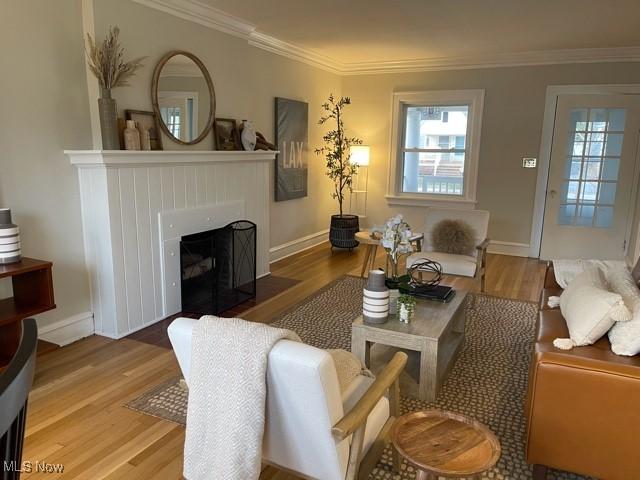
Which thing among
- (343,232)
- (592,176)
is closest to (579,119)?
(592,176)

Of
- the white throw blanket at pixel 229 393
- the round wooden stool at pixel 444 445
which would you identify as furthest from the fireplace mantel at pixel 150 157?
the round wooden stool at pixel 444 445

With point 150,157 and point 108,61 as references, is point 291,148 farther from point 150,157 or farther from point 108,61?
point 108,61

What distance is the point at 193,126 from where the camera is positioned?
3.91 metres

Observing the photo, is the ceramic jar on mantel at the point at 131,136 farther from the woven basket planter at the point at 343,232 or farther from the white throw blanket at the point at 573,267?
the woven basket planter at the point at 343,232

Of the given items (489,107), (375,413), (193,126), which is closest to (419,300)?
(375,413)

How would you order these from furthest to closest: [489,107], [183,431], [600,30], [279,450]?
[489,107] < [600,30] < [183,431] < [279,450]

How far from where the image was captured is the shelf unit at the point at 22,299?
2582 millimetres

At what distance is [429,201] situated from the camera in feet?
20.6

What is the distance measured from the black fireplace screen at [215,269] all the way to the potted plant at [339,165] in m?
→ 2.04

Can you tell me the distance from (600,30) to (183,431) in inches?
191

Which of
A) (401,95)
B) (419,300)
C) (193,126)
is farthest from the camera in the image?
(401,95)

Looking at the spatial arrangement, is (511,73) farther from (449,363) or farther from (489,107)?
(449,363)

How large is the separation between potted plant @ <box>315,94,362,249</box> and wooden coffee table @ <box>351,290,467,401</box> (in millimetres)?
3169

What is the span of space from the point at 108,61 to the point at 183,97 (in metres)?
0.78
